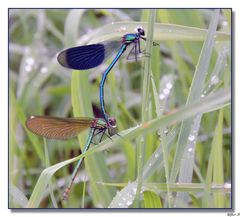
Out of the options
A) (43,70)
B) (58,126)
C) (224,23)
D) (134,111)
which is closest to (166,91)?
(134,111)

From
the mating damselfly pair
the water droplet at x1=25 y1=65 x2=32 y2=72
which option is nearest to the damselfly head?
the mating damselfly pair

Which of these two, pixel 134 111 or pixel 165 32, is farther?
pixel 134 111

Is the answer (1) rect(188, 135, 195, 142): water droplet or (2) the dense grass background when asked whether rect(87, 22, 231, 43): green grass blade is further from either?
(1) rect(188, 135, 195, 142): water droplet

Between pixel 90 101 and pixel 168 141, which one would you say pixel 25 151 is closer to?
pixel 90 101

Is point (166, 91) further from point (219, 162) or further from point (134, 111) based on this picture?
point (219, 162)

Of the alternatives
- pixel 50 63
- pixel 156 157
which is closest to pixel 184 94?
pixel 156 157

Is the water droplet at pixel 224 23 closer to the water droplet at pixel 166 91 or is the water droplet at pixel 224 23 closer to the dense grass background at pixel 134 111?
the dense grass background at pixel 134 111
